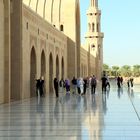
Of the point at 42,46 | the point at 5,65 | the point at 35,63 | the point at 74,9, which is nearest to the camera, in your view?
the point at 5,65

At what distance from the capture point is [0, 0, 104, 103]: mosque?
1911 cm

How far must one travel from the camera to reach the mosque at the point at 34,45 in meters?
19.1

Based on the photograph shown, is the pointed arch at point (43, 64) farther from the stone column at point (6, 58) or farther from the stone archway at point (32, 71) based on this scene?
the stone column at point (6, 58)

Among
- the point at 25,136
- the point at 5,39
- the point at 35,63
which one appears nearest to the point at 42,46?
the point at 35,63

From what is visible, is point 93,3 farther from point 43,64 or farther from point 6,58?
point 6,58

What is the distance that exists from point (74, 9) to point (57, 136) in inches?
1336

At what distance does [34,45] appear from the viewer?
1030 inches

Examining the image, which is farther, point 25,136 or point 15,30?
point 15,30

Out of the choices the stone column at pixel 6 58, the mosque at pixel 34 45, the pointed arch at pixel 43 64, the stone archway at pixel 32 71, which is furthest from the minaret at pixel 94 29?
the stone column at pixel 6 58

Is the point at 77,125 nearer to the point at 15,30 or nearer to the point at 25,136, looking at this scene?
the point at 25,136

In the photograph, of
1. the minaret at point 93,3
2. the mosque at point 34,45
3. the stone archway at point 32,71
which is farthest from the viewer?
the minaret at point 93,3

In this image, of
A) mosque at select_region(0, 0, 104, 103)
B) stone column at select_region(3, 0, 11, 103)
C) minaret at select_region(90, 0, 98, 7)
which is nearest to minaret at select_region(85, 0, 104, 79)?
minaret at select_region(90, 0, 98, 7)

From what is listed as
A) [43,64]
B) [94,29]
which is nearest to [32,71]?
[43,64]

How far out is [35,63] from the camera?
26312mm
